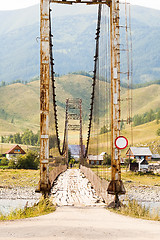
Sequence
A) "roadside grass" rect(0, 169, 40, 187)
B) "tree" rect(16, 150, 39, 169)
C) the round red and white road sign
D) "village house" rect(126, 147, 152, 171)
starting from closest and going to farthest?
the round red and white road sign
"roadside grass" rect(0, 169, 40, 187)
"tree" rect(16, 150, 39, 169)
"village house" rect(126, 147, 152, 171)

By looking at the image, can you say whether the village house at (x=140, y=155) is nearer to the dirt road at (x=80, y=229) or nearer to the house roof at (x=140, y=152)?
the house roof at (x=140, y=152)

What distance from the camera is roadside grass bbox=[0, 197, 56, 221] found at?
9.37 m

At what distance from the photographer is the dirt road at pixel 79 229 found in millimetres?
6359

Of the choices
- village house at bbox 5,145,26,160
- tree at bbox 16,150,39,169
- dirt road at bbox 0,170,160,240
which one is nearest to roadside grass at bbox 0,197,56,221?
dirt road at bbox 0,170,160,240

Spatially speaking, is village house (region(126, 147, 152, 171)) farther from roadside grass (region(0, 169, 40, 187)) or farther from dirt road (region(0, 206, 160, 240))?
dirt road (region(0, 206, 160, 240))

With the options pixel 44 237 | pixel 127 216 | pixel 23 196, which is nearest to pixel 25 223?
pixel 44 237

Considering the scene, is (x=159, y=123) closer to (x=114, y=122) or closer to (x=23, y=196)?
(x=23, y=196)

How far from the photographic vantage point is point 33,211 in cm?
1018

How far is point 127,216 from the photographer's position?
32.0ft

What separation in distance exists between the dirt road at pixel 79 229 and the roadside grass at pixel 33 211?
898mm

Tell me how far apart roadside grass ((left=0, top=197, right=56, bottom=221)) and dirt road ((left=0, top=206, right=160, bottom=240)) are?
90 cm

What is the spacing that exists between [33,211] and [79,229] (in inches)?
129

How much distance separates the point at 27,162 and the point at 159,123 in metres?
110

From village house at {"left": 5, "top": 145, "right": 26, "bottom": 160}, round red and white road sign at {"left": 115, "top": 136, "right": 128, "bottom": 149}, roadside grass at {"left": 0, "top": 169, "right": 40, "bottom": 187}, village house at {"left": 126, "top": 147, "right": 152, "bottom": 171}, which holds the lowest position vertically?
roadside grass at {"left": 0, "top": 169, "right": 40, "bottom": 187}
